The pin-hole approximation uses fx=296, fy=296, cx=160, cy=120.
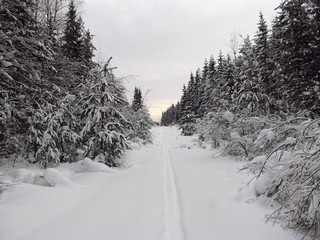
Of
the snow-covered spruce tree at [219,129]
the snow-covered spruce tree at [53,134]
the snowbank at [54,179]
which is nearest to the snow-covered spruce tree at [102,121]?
the snow-covered spruce tree at [53,134]

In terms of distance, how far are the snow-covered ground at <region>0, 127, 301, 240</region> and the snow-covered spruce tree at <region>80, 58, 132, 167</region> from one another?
3537 mm

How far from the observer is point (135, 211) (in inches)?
277

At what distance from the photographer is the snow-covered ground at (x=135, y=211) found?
18.0ft

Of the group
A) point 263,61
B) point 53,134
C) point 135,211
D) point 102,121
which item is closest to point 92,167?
point 53,134

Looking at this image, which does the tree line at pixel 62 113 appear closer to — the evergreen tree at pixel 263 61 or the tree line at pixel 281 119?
the tree line at pixel 281 119

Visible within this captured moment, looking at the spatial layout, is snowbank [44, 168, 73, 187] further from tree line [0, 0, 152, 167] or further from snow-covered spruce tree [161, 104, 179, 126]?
snow-covered spruce tree [161, 104, 179, 126]

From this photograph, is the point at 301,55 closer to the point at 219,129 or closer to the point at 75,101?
the point at 219,129

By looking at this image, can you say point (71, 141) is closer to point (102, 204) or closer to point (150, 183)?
point (150, 183)

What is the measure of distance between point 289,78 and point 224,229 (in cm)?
1532

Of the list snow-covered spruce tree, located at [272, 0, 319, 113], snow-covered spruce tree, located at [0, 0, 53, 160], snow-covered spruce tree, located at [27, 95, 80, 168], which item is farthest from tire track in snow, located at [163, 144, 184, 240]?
snow-covered spruce tree, located at [272, 0, 319, 113]

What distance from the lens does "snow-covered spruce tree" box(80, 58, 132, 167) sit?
45.9 feet

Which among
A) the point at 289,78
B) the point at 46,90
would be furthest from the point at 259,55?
the point at 46,90

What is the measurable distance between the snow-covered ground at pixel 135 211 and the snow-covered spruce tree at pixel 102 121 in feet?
11.6

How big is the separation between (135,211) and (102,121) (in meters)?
7.91
